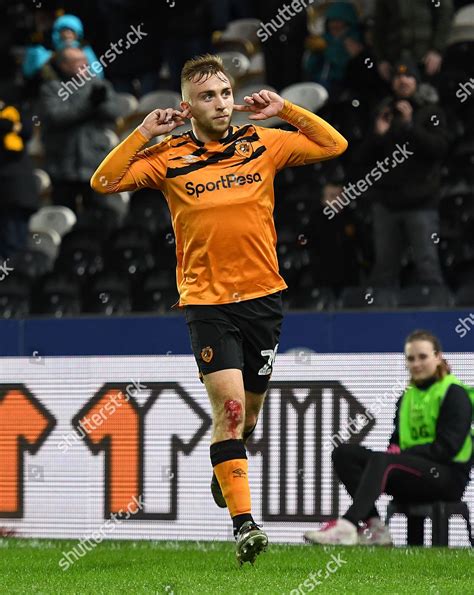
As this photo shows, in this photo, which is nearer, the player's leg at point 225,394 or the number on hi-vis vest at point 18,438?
the player's leg at point 225,394

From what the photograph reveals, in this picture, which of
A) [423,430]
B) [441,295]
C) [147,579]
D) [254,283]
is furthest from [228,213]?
[441,295]

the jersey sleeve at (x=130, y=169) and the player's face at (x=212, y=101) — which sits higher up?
the player's face at (x=212, y=101)

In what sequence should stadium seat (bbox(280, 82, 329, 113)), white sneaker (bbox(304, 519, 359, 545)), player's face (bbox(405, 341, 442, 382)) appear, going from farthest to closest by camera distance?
stadium seat (bbox(280, 82, 329, 113)) < player's face (bbox(405, 341, 442, 382)) < white sneaker (bbox(304, 519, 359, 545))

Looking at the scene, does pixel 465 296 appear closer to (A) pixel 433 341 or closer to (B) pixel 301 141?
(A) pixel 433 341

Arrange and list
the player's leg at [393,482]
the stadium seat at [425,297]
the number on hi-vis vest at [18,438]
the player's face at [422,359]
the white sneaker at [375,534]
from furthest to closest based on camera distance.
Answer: the stadium seat at [425,297], the number on hi-vis vest at [18,438], the player's face at [422,359], the white sneaker at [375,534], the player's leg at [393,482]

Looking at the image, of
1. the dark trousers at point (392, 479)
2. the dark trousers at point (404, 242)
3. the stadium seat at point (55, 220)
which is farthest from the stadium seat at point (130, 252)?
the dark trousers at point (392, 479)

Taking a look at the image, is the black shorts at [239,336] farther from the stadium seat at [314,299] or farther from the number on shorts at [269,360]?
the stadium seat at [314,299]

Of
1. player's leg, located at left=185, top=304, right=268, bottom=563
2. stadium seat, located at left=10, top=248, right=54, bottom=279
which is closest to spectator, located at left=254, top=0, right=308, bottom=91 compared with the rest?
stadium seat, located at left=10, top=248, right=54, bottom=279

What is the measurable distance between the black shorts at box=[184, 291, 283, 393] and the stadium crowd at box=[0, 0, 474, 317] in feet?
10.7

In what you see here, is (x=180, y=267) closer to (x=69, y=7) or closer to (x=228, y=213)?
(x=228, y=213)

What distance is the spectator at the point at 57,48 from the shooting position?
11.8 m

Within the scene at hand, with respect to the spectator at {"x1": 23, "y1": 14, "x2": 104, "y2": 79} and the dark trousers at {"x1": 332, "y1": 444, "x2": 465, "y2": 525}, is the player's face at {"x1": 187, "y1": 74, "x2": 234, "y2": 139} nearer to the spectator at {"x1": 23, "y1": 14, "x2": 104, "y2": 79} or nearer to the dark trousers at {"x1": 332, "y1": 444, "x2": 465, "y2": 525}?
the dark trousers at {"x1": 332, "y1": 444, "x2": 465, "y2": 525}

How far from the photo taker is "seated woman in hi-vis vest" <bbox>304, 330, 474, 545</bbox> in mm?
7359

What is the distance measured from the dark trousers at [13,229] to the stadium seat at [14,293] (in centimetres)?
56
